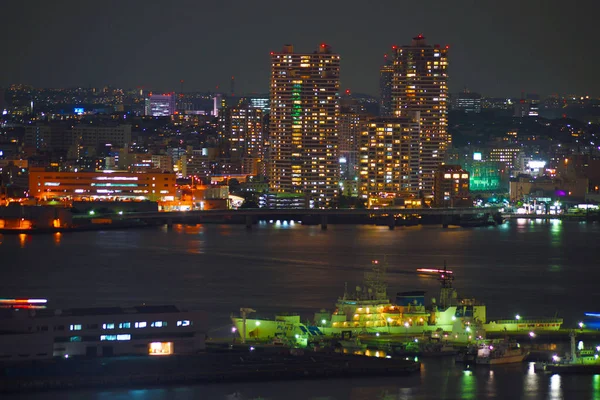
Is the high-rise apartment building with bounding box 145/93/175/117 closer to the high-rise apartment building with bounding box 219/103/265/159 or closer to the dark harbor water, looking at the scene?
the high-rise apartment building with bounding box 219/103/265/159

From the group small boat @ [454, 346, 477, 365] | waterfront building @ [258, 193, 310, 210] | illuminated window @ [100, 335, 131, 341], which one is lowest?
small boat @ [454, 346, 477, 365]

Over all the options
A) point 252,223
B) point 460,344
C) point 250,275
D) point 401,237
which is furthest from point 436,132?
point 460,344

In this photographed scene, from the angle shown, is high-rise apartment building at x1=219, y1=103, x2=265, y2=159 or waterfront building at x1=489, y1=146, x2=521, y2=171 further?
waterfront building at x1=489, y1=146, x2=521, y2=171

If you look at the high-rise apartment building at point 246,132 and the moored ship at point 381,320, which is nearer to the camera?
the moored ship at point 381,320

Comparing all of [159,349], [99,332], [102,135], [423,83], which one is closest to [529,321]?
[159,349]

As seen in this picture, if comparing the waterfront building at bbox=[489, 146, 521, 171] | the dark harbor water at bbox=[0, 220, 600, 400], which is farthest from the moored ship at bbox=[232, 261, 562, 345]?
the waterfront building at bbox=[489, 146, 521, 171]

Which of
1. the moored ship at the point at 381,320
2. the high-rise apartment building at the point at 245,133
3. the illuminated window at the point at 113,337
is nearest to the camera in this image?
the illuminated window at the point at 113,337

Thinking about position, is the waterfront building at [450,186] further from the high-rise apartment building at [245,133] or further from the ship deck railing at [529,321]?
the ship deck railing at [529,321]

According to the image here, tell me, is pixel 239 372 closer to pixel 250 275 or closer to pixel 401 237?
pixel 250 275

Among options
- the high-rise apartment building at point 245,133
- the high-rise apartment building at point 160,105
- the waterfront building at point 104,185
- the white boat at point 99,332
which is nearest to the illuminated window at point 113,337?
the white boat at point 99,332
